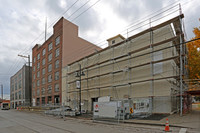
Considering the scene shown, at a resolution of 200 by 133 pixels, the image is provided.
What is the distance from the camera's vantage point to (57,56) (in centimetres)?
3950

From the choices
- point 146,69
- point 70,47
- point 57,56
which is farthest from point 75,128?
point 57,56

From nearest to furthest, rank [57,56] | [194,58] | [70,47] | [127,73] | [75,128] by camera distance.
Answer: [75,128]
[127,73]
[194,58]
[70,47]
[57,56]

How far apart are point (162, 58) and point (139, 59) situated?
299 centimetres

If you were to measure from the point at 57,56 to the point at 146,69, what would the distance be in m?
26.2

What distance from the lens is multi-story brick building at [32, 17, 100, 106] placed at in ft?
124

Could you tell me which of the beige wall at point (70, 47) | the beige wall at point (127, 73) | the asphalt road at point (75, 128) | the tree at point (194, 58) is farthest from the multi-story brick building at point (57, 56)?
the tree at point (194, 58)

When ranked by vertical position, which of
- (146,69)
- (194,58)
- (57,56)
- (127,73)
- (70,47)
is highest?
(70,47)

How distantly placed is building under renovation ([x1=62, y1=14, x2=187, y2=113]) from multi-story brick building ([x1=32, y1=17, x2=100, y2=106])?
1259 centimetres

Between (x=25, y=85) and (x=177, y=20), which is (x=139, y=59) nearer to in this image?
(x=177, y=20)

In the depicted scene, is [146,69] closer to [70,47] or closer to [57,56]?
[70,47]

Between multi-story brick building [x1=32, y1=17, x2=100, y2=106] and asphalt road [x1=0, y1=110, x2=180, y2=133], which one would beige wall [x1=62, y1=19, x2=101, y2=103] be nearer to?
multi-story brick building [x1=32, y1=17, x2=100, y2=106]

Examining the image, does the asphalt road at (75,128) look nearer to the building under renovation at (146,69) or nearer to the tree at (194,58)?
the building under renovation at (146,69)

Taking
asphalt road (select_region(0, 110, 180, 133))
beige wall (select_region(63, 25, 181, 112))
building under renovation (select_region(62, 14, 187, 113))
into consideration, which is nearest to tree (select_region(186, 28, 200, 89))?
building under renovation (select_region(62, 14, 187, 113))

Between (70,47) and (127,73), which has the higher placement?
(70,47)
